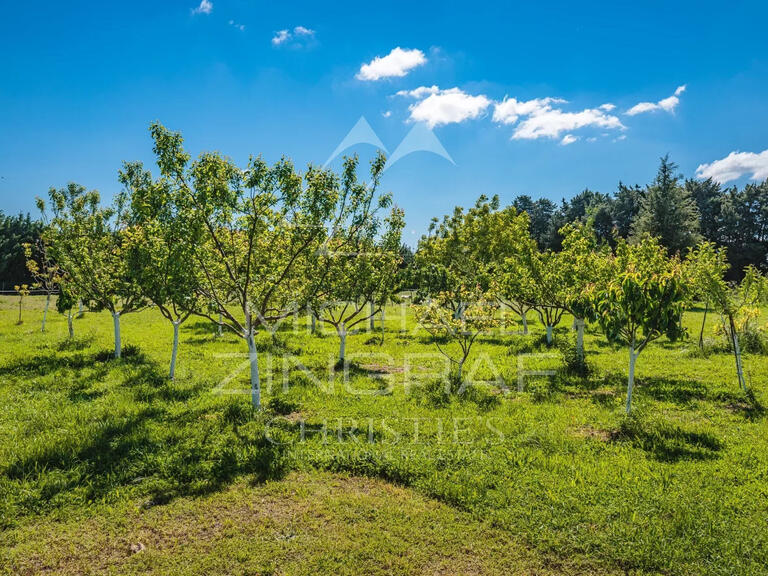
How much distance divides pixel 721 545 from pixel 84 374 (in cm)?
2003

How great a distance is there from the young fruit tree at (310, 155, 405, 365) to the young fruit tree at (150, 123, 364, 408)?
706 mm

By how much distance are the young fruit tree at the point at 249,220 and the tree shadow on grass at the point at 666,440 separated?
1018 cm

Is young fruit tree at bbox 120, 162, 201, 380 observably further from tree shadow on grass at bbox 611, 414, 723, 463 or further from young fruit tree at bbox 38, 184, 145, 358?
tree shadow on grass at bbox 611, 414, 723, 463

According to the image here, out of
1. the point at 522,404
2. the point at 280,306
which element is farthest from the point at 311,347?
the point at 522,404

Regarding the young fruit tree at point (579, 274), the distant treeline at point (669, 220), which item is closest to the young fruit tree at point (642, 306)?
the young fruit tree at point (579, 274)

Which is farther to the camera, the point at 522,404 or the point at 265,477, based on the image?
the point at 522,404

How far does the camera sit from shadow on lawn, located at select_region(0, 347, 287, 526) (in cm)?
811

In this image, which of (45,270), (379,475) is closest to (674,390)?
(379,475)

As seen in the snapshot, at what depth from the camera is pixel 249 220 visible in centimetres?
1126

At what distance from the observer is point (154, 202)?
10.6 meters

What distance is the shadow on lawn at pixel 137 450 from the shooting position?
26.6ft

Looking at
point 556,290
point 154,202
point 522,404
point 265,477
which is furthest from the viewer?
point 556,290

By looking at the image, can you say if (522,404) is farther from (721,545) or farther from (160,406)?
(160,406)

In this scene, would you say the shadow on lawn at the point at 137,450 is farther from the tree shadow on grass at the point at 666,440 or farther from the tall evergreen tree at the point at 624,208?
the tall evergreen tree at the point at 624,208
